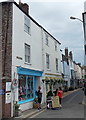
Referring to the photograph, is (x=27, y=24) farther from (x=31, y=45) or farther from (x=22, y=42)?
(x=22, y=42)

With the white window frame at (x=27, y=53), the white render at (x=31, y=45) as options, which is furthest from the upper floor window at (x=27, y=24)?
the white window frame at (x=27, y=53)

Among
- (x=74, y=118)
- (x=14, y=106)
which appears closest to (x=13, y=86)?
(x=14, y=106)

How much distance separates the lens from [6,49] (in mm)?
12914

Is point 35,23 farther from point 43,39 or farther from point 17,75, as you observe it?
point 17,75

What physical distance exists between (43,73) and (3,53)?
7.79 m

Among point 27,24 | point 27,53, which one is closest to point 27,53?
point 27,53

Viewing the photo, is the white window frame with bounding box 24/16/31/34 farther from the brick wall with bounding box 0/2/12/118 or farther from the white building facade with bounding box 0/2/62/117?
the brick wall with bounding box 0/2/12/118

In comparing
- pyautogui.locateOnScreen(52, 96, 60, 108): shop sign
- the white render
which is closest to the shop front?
the white render

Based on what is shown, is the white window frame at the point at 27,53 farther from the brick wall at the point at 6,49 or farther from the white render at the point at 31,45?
the brick wall at the point at 6,49

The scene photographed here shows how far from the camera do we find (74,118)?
36.4 ft

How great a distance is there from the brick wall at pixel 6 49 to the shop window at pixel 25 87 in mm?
2168

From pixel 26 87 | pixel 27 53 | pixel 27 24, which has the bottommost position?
pixel 26 87

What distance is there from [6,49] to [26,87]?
413 cm

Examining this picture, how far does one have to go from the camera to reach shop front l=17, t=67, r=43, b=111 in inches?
563
